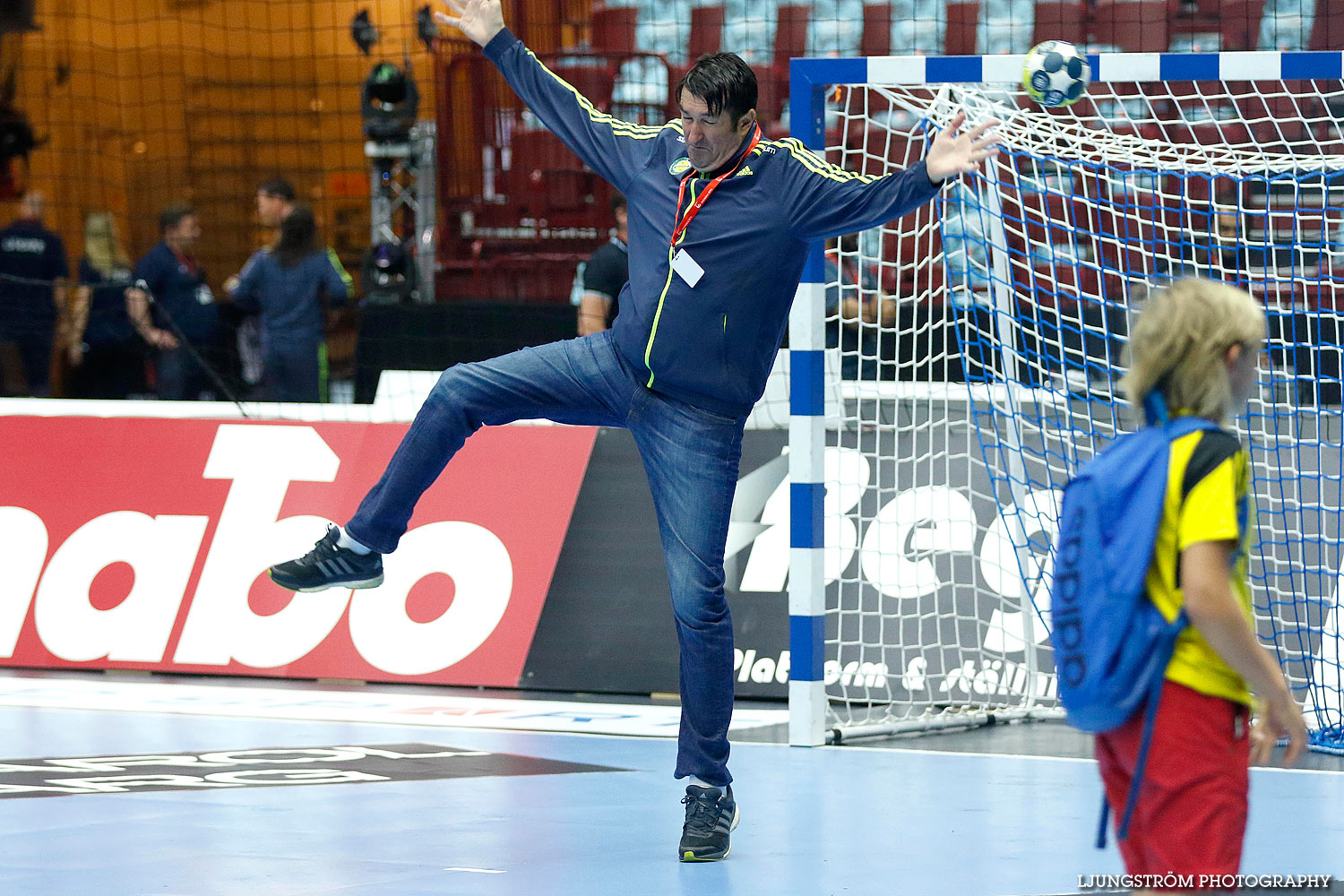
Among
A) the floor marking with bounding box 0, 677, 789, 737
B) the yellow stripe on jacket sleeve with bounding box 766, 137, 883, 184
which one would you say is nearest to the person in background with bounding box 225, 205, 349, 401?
the floor marking with bounding box 0, 677, 789, 737

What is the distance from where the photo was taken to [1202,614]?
2.78m

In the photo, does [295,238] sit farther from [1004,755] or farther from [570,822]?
[570,822]

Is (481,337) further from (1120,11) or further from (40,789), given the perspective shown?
(40,789)

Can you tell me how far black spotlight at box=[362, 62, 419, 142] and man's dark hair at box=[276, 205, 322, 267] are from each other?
2.99ft

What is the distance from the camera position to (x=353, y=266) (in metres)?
15.3

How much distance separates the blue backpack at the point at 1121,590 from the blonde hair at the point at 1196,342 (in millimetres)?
42

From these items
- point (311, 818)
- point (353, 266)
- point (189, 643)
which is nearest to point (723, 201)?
point (311, 818)

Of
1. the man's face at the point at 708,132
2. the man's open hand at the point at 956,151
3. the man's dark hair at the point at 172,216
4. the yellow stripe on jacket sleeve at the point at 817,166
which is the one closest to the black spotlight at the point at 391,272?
the man's dark hair at the point at 172,216

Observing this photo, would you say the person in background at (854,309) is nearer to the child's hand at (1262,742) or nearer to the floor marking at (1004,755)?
the floor marking at (1004,755)

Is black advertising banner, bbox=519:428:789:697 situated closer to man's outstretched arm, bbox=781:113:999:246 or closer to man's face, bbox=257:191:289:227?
man's outstretched arm, bbox=781:113:999:246

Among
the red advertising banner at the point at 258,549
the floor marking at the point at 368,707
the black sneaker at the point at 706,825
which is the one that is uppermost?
the red advertising banner at the point at 258,549

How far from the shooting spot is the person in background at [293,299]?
12.0 m

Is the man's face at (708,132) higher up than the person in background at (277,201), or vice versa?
the person in background at (277,201)

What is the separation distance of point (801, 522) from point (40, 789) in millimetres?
2916
